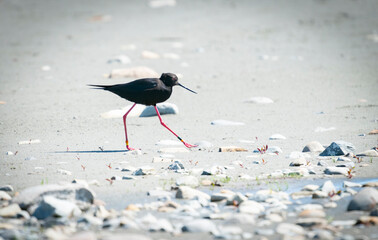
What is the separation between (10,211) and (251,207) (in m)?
1.79

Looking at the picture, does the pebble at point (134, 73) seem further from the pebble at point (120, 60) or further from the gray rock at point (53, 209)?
the gray rock at point (53, 209)

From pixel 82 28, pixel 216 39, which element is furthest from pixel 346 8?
pixel 82 28

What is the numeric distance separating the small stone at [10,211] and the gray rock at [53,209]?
15 cm

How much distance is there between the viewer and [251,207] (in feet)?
15.3

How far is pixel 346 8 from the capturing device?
58.7 ft

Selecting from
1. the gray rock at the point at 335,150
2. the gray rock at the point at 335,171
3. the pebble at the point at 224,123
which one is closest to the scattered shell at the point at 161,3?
the pebble at the point at 224,123

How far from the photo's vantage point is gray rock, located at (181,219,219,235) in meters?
4.22

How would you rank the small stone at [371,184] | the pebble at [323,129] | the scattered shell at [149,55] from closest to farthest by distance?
the small stone at [371,184], the pebble at [323,129], the scattered shell at [149,55]

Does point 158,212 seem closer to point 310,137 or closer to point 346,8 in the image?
point 310,137

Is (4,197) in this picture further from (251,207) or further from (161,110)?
(161,110)

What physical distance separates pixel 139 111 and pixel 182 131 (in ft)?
3.42

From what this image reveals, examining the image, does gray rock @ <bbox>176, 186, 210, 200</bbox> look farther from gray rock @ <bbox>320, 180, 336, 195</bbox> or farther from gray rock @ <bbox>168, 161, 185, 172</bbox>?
gray rock @ <bbox>320, 180, 336, 195</bbox>

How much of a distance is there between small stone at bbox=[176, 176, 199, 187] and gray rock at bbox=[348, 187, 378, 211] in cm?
137

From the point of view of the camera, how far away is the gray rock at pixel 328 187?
5.07 meters
